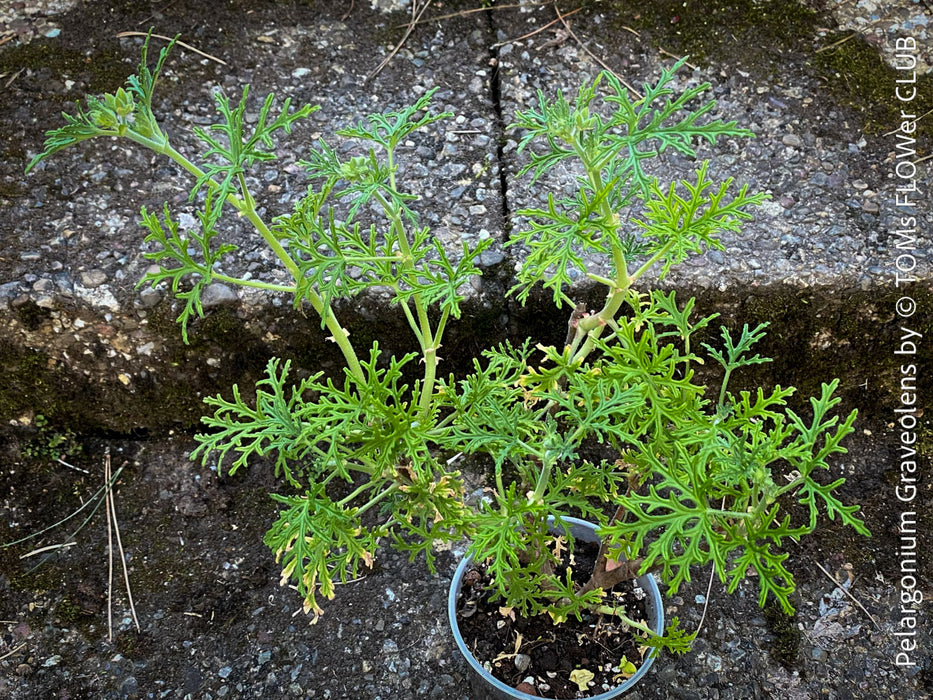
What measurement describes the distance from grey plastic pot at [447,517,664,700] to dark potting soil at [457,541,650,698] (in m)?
0.03

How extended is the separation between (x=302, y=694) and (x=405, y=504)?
713mm

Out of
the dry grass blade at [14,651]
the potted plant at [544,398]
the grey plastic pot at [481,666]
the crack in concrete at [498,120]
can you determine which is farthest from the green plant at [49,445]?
the crack in concrete at [498,120]

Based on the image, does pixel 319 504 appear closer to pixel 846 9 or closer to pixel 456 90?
pixel 456 90

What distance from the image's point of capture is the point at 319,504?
119 centimetres

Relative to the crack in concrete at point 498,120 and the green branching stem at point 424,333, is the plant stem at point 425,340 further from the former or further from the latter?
the crack in concrete at point 498,120

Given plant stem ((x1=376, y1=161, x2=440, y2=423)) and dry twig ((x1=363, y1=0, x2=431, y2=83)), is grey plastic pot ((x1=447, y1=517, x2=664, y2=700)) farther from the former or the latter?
dry twig ((x1=363, y1=0, x2=431, y2=83))

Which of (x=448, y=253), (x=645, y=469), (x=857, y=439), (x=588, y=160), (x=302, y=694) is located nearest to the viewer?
(x=588, y=160)

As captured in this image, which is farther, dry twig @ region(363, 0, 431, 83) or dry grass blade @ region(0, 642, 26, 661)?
dry twig @ region(363, 0, 431, 83)

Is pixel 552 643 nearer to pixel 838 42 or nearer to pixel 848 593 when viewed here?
pixel 848 593

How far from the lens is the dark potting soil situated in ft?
4.87

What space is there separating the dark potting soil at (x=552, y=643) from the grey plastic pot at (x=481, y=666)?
0.10 feet

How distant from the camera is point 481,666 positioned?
148cm

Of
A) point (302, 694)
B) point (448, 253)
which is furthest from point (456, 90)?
point (302, 694)

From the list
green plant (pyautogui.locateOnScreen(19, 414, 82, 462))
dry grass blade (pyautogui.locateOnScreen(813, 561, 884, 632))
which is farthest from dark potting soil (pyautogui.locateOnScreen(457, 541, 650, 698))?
green plant (pyautogui.locateOnScreen(19, 414, 82, 462))
